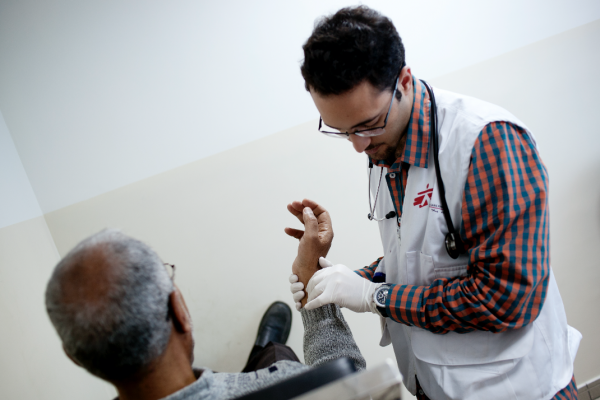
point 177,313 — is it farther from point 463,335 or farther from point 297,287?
point 463,335

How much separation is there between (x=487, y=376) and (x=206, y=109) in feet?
4.77

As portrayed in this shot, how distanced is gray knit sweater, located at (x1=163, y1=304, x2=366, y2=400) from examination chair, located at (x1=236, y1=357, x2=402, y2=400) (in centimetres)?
25

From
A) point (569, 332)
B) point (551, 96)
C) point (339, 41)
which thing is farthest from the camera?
point (551, 96)

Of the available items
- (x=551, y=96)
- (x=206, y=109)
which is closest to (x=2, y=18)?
(x=206, y=109)

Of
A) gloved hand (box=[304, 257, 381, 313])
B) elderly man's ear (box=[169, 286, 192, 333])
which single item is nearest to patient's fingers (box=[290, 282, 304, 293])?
gloved hand (box=[304, 257, 381, 313])

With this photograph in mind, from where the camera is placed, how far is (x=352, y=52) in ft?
2.80

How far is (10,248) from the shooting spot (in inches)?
→ 53.5

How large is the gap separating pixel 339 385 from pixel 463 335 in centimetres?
66

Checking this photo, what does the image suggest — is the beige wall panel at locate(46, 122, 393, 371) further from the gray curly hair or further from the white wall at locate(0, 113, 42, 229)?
the gray curly hair

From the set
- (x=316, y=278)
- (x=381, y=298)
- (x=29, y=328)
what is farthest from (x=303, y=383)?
(x=29, y=328)

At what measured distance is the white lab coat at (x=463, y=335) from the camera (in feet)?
2.95

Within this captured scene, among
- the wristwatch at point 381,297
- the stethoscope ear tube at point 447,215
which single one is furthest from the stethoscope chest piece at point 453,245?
the wristwatch at point 381,297

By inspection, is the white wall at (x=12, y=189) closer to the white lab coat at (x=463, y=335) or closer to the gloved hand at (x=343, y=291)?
the gloved hand at (x=343, y=291)

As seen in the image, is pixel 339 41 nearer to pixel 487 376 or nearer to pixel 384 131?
pixel 384 131
